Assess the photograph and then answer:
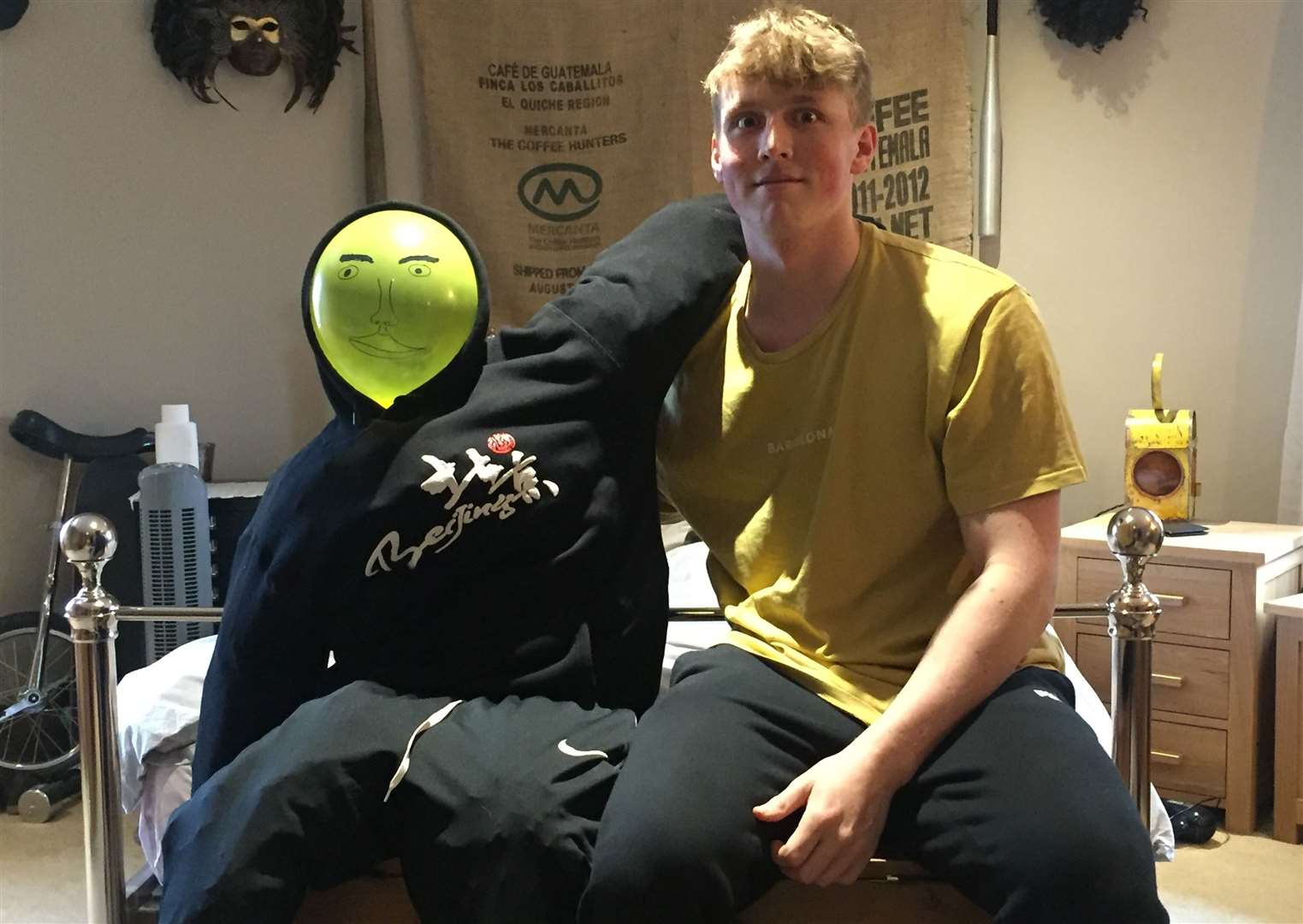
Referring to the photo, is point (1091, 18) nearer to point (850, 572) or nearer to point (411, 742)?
point (850, 572)

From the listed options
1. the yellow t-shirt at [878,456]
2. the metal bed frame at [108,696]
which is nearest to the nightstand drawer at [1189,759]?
the metal bed frame at [108,696]

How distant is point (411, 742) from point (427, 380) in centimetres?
35

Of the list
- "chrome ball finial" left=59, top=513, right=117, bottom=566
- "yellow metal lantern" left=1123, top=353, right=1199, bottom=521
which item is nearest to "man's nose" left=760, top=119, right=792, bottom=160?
"chrome ball finial" left=59, top=513, right=117, bottom=566

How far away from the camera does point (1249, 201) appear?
263 centimetres

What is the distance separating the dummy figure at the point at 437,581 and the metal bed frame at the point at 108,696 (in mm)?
234

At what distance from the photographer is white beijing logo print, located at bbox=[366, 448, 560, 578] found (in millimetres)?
1137

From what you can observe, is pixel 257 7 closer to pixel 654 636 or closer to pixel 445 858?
pixel 654 636

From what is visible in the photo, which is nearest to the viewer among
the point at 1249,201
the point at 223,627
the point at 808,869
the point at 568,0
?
the point at 808,869

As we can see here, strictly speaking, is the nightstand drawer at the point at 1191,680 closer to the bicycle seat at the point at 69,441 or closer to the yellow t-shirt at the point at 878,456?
the yellow t-shirt at the point at 878,456

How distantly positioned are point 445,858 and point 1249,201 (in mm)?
2396

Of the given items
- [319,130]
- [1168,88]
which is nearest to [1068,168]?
[1168,88]

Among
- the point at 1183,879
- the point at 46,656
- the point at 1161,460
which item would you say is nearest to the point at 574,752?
the point at 1183,879

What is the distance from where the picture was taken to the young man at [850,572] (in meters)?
0.95

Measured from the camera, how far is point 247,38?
276cm
